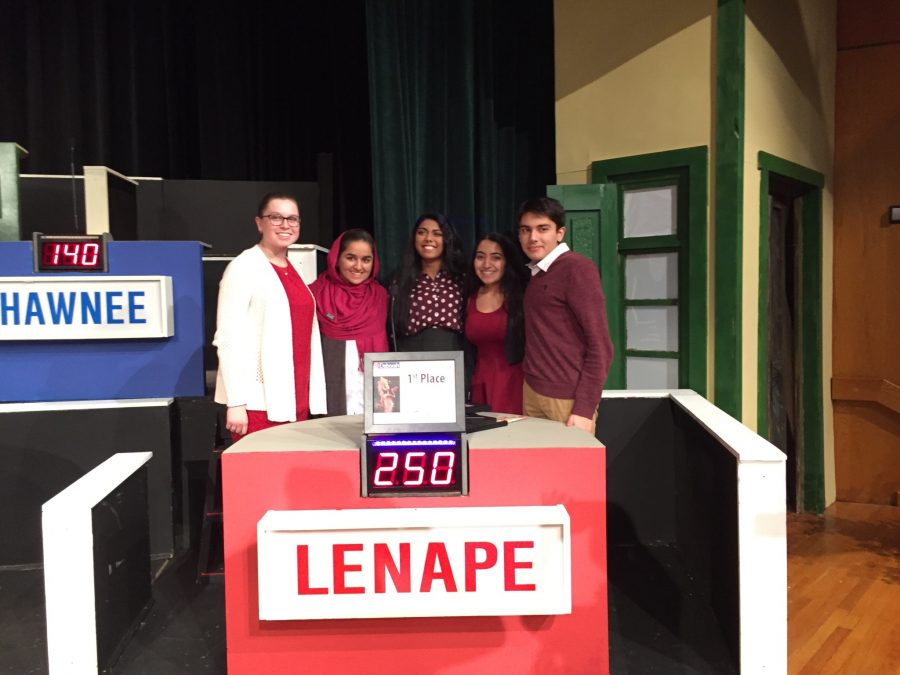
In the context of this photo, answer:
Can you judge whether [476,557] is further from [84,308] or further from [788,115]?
[788,115]

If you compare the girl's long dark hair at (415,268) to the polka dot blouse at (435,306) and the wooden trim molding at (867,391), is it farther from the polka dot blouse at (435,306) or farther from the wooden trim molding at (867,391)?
the wooden trim molding at (867,391)

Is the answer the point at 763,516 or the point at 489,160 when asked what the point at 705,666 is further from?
the point at 489,160

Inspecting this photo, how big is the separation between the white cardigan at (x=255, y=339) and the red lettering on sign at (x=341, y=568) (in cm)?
73

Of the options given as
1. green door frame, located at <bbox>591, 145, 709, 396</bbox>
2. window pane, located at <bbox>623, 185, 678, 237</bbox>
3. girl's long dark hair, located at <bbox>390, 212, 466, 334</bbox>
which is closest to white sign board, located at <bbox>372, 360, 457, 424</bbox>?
girl's long dark hair, located at <bbox>390, 212, 466, 334</bbox>

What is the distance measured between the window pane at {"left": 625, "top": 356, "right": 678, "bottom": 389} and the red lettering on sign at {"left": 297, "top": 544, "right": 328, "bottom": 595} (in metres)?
2.17

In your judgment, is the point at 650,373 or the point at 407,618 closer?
the point at 407,618

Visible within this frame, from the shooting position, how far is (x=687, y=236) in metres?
3.20

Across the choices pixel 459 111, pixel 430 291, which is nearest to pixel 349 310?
pixel 430 291

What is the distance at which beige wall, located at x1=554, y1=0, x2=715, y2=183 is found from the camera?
3.17 meters

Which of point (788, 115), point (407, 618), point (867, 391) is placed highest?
point (788, 115)

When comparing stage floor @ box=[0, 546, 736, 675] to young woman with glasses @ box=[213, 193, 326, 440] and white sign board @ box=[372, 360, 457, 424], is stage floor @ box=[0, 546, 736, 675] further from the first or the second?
white sign board @ box=[372, 360, 457, 424]

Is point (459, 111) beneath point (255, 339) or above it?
above

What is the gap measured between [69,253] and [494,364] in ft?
5.19

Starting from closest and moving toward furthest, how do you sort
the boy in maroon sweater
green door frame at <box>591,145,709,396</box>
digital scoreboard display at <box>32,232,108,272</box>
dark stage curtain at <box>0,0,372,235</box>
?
the boy in maroon sweater
digital scoreboard display at <box>32,232,108,272</box>
green door frame at <box>591,145,709,396</box>
dark stage curtain at <box>0,0,372,235</box>
